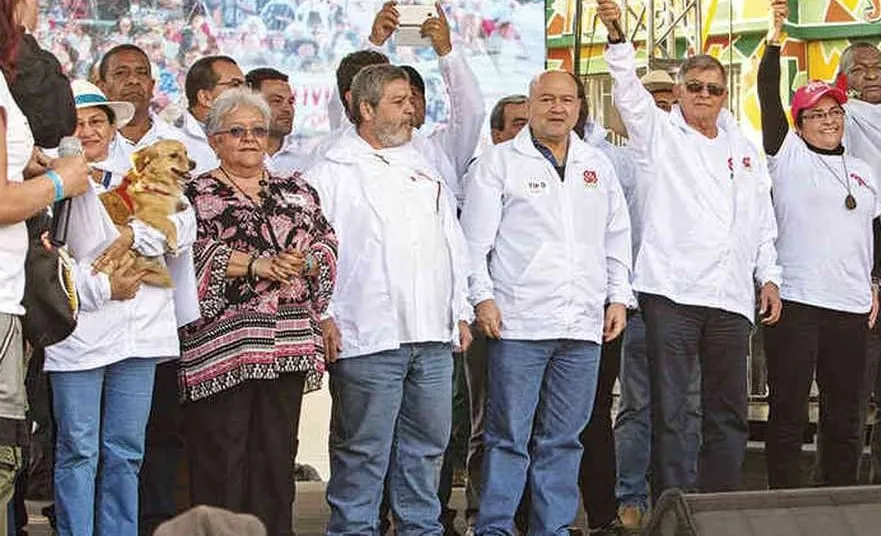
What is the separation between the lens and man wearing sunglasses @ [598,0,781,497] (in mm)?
6727

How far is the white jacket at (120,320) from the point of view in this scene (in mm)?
5508

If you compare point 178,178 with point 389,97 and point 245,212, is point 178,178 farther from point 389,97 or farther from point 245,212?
point 389,97

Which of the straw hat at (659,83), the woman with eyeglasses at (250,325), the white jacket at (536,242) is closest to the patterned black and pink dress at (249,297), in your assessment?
the woman with eyeglasses at (250,325)

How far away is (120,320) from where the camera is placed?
5.61 meters

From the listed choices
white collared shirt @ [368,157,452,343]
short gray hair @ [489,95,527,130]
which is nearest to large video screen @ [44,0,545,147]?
short gray hair @ [489,95,527,130]

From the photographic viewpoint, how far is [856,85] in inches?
307

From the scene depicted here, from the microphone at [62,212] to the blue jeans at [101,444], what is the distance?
72 centimetres

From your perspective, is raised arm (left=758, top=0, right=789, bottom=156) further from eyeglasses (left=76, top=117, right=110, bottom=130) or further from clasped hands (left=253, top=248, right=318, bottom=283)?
eyeglasses (left=76, top=117, right=110, bottom=130)

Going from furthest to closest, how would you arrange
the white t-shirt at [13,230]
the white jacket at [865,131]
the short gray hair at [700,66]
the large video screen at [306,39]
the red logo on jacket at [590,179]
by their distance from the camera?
the large video screen at [306,39] < the white jacket at [865,131] < the short gray hair at [700,66] < the red logo on jacket at [590,179] < the white t-shirt at [13,230]

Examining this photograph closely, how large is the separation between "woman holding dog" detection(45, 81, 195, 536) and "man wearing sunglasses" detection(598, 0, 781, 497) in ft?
6.25

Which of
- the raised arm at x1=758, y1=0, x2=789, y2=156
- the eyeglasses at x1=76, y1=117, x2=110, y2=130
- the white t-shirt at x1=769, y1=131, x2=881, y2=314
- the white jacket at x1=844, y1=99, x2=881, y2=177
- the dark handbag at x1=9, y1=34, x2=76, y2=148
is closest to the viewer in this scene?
the dark handbag at x1=9, y1=34, x2=76, y2=148

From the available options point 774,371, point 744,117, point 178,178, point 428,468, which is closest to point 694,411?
point 774,371

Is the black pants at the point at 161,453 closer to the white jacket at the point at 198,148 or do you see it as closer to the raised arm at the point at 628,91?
the white jacket at the point at 198,148

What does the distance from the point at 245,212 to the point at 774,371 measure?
2420 mm
